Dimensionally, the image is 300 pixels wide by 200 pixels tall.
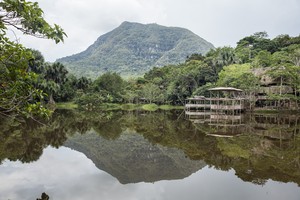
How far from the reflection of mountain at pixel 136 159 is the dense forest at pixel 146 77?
420cm

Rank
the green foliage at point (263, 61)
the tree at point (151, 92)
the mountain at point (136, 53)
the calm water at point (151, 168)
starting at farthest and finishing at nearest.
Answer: the mountain at point (136, 53) → the tree at point (151, 92) → the green foliage at point (263, 61) → the calm water at point (151, 168)

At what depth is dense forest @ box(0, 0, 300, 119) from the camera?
3.59 metres

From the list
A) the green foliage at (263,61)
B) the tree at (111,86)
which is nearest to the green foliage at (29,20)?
the green foliage at (263,61)

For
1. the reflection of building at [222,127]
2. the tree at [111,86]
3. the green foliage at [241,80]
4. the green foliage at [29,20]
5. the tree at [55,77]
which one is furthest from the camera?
the tree at [111,86]

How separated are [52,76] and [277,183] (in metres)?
49.9

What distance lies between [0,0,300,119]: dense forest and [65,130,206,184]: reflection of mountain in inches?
166

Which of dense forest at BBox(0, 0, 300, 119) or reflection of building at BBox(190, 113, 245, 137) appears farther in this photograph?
reflection of building at BBox(190, 113, 245, 137)

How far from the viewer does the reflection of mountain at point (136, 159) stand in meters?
8.01

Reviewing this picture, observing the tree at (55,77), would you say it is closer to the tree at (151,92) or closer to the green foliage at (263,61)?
the tree at (151,92)

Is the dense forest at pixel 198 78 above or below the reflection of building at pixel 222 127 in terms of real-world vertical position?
above

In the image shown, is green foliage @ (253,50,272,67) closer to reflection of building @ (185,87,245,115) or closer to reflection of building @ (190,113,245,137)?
reflection of building @ (185,87,245,115)

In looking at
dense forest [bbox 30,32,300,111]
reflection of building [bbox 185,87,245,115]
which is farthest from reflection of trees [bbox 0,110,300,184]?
dense forest [bbox 30,32,300,111]

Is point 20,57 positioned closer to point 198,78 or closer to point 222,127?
point 222,127

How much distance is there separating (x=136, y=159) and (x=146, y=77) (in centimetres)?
5684
